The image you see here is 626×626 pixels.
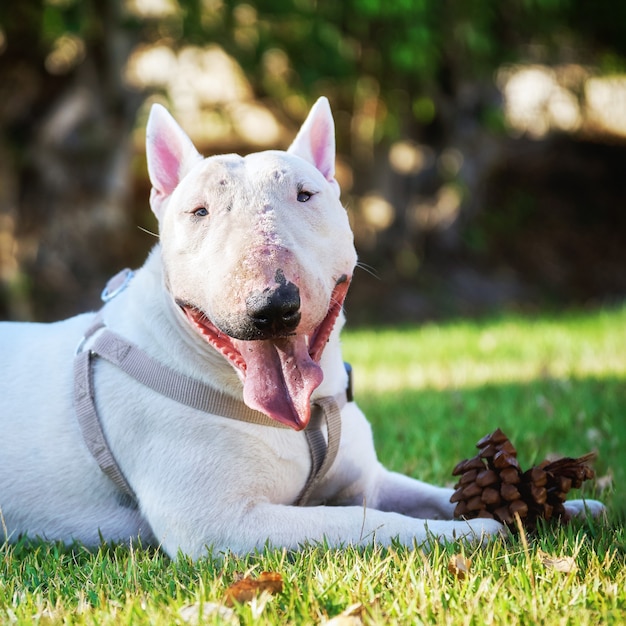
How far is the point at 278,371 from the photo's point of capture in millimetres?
2709

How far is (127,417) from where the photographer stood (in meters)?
3.02

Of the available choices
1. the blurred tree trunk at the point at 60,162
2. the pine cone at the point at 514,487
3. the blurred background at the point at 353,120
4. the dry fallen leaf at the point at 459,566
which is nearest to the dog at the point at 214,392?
the pine cone at the point at 514,487

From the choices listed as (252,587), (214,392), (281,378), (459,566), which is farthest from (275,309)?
(459,566)

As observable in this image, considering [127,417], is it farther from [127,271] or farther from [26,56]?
[26,56]

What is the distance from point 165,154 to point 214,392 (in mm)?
900

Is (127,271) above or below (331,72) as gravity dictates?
below

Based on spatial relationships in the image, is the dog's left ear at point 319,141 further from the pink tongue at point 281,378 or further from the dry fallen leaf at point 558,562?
the dry fallen leaf at point 558,562

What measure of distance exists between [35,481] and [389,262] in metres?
9.63

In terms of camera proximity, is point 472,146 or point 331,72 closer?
point 331,72

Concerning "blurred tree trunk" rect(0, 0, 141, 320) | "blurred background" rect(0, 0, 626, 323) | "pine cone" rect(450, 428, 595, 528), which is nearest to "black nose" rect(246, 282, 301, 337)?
"pine cone" rect(450, 428, 595, 528)

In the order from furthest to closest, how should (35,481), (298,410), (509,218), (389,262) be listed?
1. (509,218)
2. (389,262)
3. (35,481)
4. (298,410)

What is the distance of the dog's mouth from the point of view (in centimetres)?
265

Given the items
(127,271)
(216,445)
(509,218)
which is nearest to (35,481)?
(216,445)

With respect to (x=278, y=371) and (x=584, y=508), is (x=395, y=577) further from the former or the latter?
(x=584, y=508)
